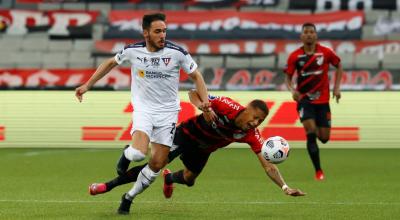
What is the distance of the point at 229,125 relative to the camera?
877cm

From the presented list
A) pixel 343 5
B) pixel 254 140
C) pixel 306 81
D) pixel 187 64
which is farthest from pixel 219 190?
pixel 343 5

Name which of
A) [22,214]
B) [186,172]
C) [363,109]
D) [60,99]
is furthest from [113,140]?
[22,214]

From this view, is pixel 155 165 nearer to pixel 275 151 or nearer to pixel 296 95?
pixel 275 151

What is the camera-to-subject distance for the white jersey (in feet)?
27.8

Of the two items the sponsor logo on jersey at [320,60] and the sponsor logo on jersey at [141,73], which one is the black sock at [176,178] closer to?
the sponsor logo on jersey at [141,73]

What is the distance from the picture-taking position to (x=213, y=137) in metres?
9.10

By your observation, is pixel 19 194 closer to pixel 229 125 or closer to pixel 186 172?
pixel 186 172

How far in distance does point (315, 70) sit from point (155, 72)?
474 cm

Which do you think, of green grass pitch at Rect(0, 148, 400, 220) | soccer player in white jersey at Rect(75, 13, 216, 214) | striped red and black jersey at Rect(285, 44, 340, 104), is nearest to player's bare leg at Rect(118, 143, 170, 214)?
soccer player in white jersey at Rect(75, 13, 216, 214)

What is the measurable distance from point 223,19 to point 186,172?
18.4 metres

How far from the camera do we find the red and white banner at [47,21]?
91.6 ft

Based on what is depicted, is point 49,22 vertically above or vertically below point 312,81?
below

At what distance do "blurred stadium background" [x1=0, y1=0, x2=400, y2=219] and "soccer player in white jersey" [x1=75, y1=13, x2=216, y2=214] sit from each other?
506 mm

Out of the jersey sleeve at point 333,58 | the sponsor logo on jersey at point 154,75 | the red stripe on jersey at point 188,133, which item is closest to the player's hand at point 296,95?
the jersey sleeve at point 333,58
